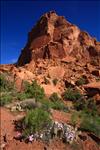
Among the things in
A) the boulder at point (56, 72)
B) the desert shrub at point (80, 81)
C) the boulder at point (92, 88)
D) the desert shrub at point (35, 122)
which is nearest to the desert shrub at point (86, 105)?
the boulder at point (92, 88)

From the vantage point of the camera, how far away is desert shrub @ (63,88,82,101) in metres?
25.6

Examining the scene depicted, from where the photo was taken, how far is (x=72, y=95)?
85.8 feet

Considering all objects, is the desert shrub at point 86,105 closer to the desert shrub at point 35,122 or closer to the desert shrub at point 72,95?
the desert shrub at point 72,95

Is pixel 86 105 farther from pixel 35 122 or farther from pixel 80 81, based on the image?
pixel 35 122

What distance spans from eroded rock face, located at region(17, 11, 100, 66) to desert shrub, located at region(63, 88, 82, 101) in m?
9.13

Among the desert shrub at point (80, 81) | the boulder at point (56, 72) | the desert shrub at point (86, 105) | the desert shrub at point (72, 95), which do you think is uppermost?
the boulder at point (56, 72)

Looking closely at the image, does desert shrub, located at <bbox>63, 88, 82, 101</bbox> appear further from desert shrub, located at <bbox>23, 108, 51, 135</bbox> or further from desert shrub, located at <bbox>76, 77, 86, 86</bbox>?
desert shrub, located at <bbox>23, 108, 51, 135</bbox>

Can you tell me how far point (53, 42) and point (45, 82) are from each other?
8.22 m

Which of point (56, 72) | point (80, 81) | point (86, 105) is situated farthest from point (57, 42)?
point (86, 105)

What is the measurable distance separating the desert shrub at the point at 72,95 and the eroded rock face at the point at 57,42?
9129 mm

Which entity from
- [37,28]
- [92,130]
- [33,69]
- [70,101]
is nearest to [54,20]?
[37,28]

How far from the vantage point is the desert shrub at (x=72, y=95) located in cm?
2565

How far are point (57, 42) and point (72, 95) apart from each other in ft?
40.2

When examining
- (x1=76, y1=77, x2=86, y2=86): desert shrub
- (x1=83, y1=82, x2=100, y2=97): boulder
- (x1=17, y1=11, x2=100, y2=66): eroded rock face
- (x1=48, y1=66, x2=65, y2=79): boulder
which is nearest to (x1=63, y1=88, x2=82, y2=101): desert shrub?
(x1=83, y1=82, x2=100, y2=97): boulder
